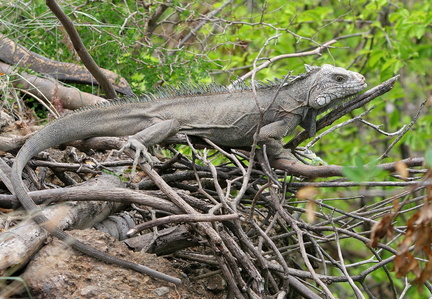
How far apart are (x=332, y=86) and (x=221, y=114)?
83 centimetres

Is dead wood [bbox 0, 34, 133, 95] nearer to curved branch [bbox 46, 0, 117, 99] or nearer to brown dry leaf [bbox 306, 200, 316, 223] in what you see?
curved branch [bbox 46, 0, 117, 99]

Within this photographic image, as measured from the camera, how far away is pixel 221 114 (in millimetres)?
4293

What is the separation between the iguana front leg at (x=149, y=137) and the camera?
3761 mm

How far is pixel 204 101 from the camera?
4336mm

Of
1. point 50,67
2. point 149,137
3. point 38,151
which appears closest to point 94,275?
point 38,151

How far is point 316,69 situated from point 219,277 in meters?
1.74

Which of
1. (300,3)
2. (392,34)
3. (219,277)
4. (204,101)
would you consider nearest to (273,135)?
(204,101)

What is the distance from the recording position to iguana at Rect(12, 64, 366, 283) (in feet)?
13.2

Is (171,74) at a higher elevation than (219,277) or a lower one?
higher

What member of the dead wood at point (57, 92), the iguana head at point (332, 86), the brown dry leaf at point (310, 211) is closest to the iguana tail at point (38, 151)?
the brown dry leaf at point (310, 211)

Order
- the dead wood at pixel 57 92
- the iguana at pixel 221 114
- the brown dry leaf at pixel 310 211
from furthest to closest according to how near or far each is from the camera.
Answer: the dead wood at pixel 57 92 < the iguana at pixel 221 114 < the brown dry leaf at pixel 310 211

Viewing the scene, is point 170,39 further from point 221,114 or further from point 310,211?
point 310,211

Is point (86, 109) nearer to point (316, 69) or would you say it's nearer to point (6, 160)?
point (6, 160)

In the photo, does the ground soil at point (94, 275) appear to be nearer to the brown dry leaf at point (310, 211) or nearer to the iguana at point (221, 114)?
the iguana at point (221, 114)
